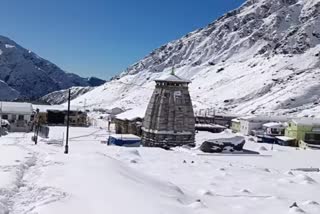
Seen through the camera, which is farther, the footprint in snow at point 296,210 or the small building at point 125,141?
the small building at point 125,141

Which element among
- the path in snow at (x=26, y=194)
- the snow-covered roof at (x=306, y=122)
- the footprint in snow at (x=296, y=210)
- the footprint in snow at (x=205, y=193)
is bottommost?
the footprint in snow at (x=205, y=193)

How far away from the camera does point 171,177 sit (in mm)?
23266

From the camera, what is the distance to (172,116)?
51250mm

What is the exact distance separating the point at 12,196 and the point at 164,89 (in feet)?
123

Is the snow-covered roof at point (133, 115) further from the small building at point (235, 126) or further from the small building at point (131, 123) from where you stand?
the small building at point (235, 126)

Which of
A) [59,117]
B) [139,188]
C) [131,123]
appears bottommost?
[139,188]

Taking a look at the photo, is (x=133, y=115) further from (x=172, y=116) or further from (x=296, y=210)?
(x=296, y=210)

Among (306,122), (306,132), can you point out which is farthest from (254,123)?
(306,132)

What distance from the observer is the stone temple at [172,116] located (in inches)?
2015

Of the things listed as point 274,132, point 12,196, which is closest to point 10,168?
point 12,196

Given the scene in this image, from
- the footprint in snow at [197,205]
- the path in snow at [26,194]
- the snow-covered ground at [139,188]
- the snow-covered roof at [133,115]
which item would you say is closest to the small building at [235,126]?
the snow-covered roof at [133,115]

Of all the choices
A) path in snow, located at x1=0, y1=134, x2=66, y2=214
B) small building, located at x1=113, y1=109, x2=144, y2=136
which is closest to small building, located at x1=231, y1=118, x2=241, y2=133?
small building, located at x1=113, y1=109, x2=144, y2=136

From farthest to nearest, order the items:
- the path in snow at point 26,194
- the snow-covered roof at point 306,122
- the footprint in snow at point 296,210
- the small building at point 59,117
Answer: the small building at point 59,117 → the snow-covered roof at point 306,122 → the footprint in snow at point 296,210 → the path in snow at point 26,194

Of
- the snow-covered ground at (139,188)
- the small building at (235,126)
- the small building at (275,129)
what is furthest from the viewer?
the small building at (235,126)
